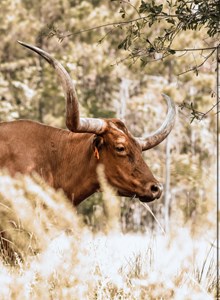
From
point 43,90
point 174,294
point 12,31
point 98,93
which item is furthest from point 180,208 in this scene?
point 98,93

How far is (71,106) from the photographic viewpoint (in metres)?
7.03

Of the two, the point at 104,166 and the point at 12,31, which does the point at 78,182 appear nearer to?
the point at 104,166

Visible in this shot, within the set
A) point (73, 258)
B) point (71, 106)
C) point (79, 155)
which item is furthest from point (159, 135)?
point (73, 258)

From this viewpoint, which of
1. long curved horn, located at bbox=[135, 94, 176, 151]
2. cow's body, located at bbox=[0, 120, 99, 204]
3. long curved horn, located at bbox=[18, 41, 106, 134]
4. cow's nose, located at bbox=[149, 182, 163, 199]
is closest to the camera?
long curved horn, located at bbox=[18, 41, 106, 134]

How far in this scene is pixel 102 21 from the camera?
87.5ft

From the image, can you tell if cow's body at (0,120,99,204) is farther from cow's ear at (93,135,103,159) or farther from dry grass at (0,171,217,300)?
dry grass at (0,171,217,300)

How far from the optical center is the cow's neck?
307 inches

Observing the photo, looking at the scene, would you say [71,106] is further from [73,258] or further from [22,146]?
[73,258]

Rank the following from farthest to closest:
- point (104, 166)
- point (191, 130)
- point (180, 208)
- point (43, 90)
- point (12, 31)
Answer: point (191, 130)
point (12, 31)
point (43, 90)
point (104, 166)
point (180, 208)

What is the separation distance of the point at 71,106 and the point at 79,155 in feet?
3.17

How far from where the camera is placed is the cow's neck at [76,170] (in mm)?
7785

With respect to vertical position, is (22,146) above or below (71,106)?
below

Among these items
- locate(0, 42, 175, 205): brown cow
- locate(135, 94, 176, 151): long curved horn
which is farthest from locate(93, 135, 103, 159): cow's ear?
locate(135, 94, 176, 151): long curved horn

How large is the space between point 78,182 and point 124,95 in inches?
858
